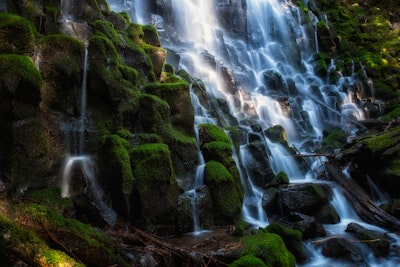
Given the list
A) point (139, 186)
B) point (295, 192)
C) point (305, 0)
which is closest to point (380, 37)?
Result: point (305, 0)

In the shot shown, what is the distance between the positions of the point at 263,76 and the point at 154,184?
1643 centimetres

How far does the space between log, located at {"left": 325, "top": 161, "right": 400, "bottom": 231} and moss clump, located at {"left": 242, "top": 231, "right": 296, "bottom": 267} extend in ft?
14.4

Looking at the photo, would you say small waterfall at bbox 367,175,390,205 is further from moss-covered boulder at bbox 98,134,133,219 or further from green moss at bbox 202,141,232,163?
moss-covered boulder at bbox 98,134,133,219

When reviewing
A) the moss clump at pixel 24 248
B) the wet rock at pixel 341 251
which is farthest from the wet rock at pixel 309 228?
the moss clump at pixel 24 248

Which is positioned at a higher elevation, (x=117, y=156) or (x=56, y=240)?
(x=56, y=240)

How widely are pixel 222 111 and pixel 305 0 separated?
25.7 m

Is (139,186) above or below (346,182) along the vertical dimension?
above

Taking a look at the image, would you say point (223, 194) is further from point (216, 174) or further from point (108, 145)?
point (108, 145)

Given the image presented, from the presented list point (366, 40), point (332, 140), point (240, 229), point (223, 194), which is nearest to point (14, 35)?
point (223, 194)

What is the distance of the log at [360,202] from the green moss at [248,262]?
5.50m

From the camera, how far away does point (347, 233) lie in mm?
8289

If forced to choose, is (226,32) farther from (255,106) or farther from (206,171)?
(206,171)

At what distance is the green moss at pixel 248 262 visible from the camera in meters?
5.05

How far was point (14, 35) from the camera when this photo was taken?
269 inches
